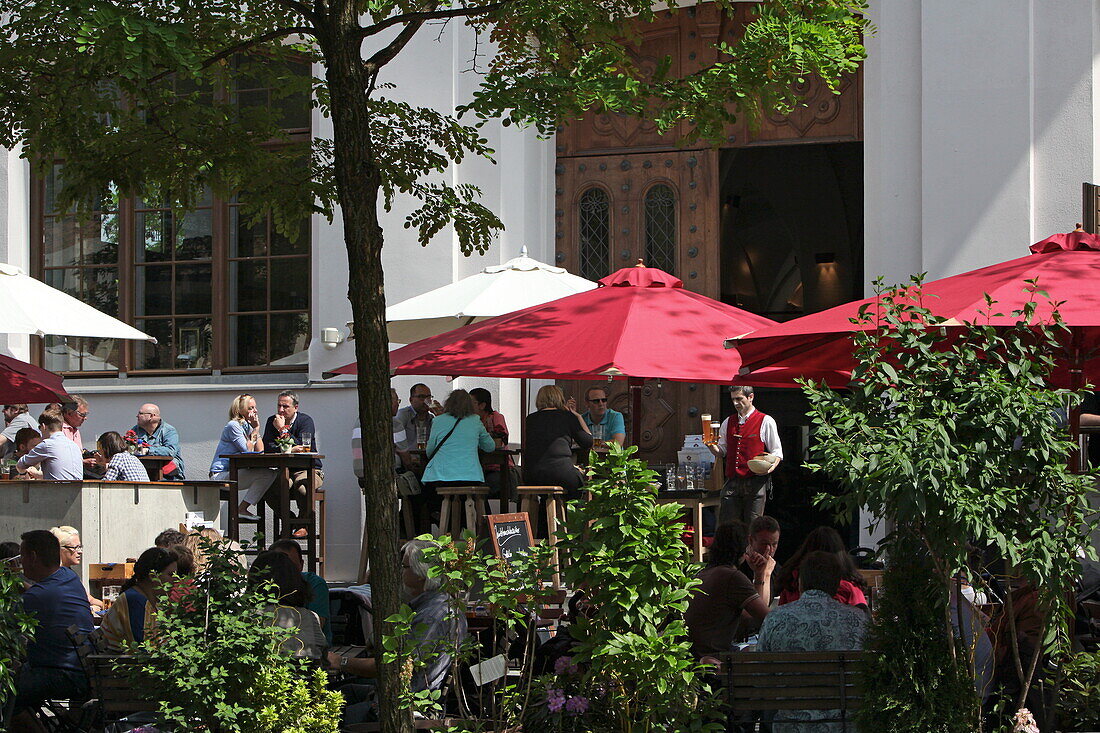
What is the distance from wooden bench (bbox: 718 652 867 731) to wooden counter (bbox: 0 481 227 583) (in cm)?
656

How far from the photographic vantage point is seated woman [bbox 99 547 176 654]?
23.4 feet

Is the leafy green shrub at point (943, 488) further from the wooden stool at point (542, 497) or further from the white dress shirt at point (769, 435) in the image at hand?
the white dress shirt at point (769, 435)

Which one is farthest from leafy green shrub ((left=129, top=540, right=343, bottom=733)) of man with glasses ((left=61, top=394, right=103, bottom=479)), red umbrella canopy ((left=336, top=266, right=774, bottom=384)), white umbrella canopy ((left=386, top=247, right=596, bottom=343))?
man with glasses ((left=61, top=394, right=103, bottom=479))

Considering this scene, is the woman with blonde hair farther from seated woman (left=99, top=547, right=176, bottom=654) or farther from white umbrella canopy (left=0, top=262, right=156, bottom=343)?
seated woman (left=99, top=547, right=176, bottom=654)

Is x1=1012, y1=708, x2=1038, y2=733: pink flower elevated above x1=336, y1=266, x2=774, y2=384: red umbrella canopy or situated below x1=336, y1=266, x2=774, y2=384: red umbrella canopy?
below

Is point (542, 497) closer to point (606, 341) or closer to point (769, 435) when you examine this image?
point (769, 435)

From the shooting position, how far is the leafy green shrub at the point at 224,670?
587cm

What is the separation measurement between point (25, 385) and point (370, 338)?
16.5ft

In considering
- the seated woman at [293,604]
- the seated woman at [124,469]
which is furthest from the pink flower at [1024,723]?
the seated woman at [124,469]

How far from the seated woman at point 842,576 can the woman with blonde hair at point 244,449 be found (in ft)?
19.7

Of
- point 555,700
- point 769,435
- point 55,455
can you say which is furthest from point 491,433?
point 555,700

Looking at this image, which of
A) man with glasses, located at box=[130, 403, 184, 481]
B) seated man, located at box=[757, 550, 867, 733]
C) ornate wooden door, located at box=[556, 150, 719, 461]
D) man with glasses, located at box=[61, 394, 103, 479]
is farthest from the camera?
ornate wooden door, located at box=[556, 150, 719, 461]

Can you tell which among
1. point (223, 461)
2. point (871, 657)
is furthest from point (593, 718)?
point (223, 461)

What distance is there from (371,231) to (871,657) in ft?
9.06
